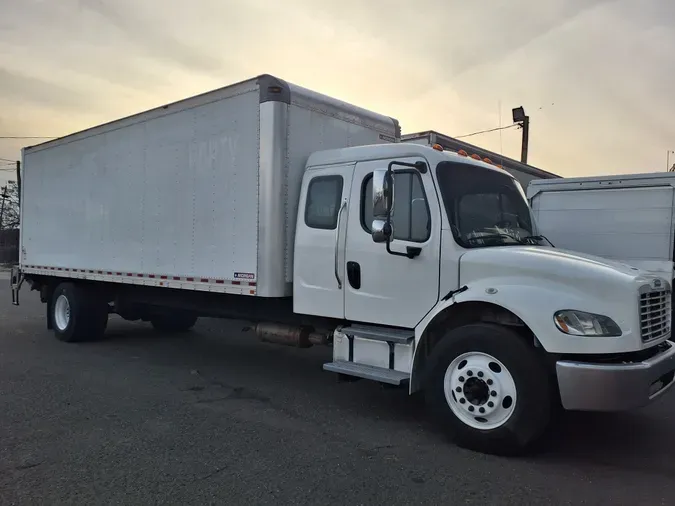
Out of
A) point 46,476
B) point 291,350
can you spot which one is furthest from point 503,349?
point 291,350

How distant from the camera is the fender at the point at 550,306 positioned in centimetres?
421

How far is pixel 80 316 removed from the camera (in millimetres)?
9523

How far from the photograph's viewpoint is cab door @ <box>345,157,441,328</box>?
5.17 metres

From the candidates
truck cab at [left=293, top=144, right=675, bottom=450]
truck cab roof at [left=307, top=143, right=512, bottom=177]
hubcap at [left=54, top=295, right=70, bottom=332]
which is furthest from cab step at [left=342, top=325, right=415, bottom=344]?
hubcap at [left=54, top=295, right=70, bottom=332]

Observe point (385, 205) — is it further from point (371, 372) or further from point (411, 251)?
point (371, 372)

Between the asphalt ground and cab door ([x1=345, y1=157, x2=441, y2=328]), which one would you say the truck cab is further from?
the asphalt ground

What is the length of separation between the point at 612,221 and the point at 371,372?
5527 mm

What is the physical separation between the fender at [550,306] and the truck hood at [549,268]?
0.05 meters

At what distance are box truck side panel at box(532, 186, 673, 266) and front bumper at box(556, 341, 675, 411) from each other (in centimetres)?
490

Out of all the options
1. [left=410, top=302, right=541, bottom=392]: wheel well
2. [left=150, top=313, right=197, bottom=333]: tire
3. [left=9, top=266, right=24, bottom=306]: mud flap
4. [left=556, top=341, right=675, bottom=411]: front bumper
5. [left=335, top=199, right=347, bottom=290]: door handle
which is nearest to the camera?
[left=556, top=341, right=675, bottom=411]: front bumper

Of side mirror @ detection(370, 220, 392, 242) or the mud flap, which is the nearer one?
side mirror @ detection(370, 220, 392, 242)

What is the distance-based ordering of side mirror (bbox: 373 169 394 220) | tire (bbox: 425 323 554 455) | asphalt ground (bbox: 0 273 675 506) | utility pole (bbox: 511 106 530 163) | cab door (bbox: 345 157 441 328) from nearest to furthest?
asphalt ground (bbox: 0 273 675 506)
tire (bbox: 425 323 554 455)
side mirror (bbox: 373 169 394 220)
cab door (bbox: 345 157 441 328)
utility pole (bbox: 511 106 530 163)

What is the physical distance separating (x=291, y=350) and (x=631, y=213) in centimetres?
568

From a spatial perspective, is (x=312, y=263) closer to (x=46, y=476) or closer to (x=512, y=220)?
(x=512, y=220)
